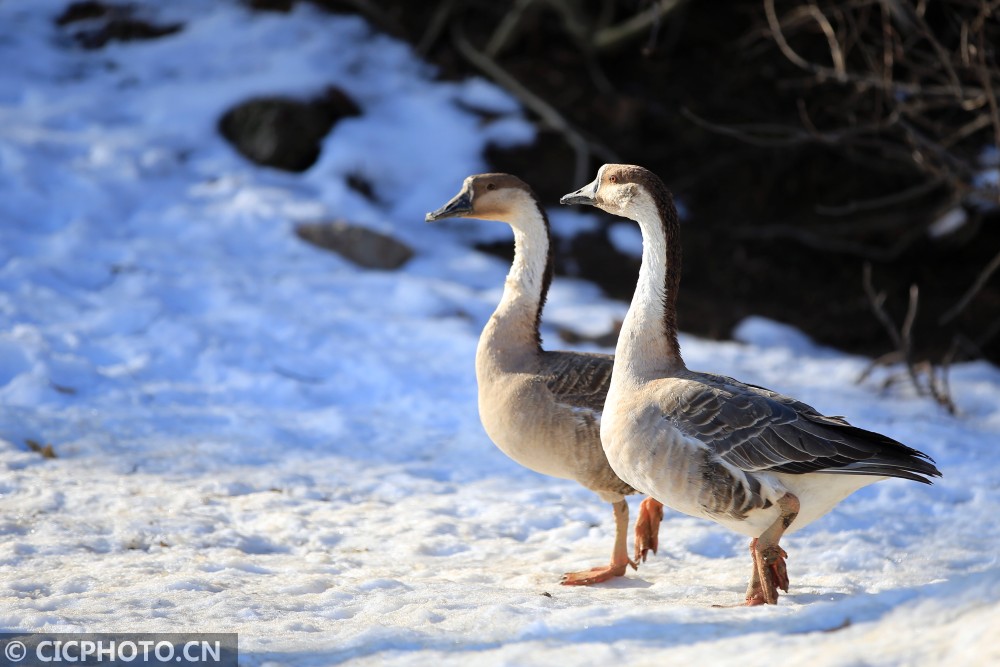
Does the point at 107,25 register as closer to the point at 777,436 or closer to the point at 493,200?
the point at 493,200

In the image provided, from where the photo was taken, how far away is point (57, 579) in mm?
4316

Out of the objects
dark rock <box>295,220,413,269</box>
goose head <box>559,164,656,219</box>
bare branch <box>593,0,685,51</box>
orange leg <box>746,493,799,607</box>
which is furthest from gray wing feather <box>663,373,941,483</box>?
bare branch <box>593,0,685,51</box>

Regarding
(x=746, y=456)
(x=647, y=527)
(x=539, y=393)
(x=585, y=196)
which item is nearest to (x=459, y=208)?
(x=585, y=196)

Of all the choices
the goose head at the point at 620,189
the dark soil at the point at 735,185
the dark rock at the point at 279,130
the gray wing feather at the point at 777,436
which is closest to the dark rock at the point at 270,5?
the dark soil at the point at 735,185

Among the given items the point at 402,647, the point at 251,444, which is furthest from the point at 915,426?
the point at 402,647

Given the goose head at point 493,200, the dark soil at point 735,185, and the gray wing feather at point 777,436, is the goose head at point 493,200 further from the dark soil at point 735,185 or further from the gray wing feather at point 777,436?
the dark soil at point 735,185

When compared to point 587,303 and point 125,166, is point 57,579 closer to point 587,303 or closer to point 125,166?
point 587,303

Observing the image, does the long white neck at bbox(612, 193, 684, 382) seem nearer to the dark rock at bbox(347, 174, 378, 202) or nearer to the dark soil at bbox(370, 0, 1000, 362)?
the dark soil at bbox(370, 0, 1000, 362)

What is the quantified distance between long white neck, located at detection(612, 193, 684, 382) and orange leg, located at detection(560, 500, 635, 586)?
82 centimetres

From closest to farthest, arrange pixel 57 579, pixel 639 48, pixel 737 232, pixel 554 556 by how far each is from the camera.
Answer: pixel 57 579 < pixel 554 556 < pixel 737 232 < pixel 639 48

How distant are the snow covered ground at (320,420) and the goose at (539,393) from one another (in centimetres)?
32

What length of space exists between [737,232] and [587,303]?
2.76m

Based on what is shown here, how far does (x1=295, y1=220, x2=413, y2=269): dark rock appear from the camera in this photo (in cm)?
982

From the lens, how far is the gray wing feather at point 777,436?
3.98 m
